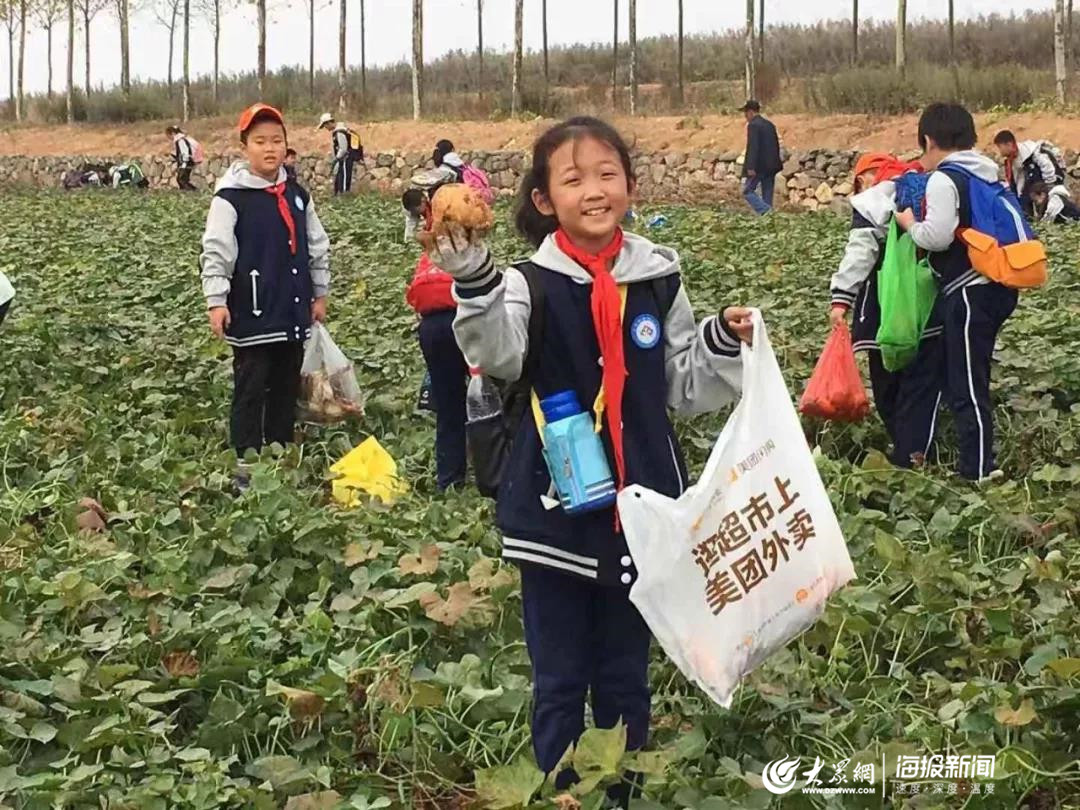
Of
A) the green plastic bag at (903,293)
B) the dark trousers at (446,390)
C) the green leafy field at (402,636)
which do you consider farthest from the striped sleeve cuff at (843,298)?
the dark trousers at (446,390)

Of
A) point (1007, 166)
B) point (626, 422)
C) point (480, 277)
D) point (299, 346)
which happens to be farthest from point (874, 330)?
point (1007, 166)

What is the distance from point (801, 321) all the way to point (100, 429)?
3.94 m

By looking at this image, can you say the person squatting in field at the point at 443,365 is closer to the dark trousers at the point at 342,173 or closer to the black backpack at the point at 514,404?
the black backpack at the point at 514,404

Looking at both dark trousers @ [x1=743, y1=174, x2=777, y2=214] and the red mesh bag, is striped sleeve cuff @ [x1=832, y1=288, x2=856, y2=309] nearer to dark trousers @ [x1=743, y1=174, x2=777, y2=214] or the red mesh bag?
the red mesh bag

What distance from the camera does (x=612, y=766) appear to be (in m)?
2.64

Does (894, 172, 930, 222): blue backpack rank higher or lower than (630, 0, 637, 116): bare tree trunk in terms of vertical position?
lower

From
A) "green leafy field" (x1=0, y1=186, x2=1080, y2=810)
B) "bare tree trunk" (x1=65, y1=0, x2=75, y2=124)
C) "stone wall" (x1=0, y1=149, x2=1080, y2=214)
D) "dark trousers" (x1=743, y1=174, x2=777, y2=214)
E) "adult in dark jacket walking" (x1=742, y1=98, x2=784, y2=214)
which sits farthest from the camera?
"bare tree trunk" (x1=65, y1=0, x2=75, y2=124)

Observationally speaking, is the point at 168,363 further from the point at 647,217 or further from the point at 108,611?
the point at 647,217

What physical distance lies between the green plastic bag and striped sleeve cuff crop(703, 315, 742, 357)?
2.65 m

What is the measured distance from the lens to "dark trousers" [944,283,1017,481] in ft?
16.8

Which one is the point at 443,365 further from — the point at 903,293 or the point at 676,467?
the point at 676,467

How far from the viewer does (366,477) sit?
5328 millimetres

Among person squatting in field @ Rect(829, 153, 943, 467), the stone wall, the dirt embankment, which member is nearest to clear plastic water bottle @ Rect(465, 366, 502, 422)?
person squatting in field @ Rect(829, 153, 943, 467)

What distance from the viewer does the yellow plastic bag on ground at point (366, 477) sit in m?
5.26
